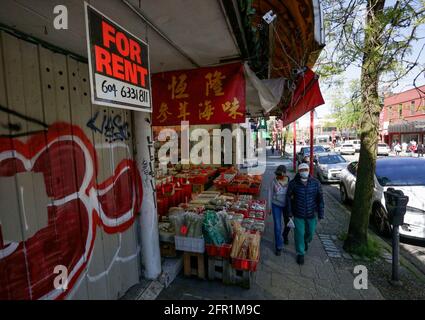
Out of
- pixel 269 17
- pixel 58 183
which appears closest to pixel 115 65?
pixel 58 183

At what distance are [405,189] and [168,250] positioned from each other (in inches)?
212

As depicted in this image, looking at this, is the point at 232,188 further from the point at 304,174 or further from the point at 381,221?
the point at 381,221

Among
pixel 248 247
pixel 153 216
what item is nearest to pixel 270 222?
pixel 248 247

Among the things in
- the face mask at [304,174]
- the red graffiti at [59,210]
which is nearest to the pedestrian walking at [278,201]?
the face mask at [304,174]

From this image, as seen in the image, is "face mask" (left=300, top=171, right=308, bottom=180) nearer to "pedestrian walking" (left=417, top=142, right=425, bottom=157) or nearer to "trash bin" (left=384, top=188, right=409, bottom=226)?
"trash bin" (left=384, top=188, right=409, bottom=226)

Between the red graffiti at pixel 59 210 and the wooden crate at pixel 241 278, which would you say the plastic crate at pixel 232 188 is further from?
the red graffiti at pixel 59 210

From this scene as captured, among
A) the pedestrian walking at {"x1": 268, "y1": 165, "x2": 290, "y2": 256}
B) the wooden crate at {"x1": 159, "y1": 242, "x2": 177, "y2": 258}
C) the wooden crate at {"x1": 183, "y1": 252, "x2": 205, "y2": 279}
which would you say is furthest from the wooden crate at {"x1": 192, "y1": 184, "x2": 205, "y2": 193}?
the wooden crate at {"x1": 183, "y1": 252, "x2": 205, "y2": 279}

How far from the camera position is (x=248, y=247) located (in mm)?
3646

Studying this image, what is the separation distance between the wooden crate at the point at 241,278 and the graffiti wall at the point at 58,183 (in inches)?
62.4

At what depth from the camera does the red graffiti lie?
2.04 metres

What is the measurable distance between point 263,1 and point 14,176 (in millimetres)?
3254

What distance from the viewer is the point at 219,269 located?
151 inches

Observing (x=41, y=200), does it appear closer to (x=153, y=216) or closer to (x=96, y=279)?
(x=96, y=279)

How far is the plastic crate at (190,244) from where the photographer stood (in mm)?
3721
